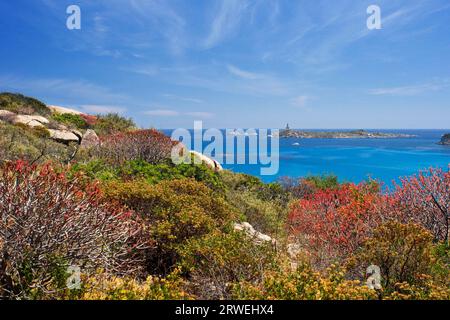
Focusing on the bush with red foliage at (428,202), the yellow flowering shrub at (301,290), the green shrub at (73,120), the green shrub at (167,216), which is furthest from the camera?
the green shrub at (73,120)

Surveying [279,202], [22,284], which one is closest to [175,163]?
[279,202]

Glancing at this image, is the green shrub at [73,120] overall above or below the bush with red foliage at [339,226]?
above

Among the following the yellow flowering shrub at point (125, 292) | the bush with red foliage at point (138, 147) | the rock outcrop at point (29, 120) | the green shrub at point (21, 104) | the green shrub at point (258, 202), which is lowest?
the green shrub at point (258, 202)

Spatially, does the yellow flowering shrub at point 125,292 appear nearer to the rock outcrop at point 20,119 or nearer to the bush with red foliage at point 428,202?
the bush with red foliage at point 428,202

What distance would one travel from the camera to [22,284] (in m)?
4.03

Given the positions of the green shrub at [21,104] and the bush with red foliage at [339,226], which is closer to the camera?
the bush with red foliage at [339,226]

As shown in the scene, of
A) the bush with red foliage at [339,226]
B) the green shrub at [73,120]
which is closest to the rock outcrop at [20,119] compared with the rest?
the green shrub at [73,120]

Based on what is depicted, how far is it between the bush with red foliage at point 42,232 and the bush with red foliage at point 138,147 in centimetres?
1016

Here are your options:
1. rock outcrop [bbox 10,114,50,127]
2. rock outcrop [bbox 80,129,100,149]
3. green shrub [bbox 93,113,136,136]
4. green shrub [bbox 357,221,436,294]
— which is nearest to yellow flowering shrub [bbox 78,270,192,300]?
green shrub [bbox 357,221,436,294]

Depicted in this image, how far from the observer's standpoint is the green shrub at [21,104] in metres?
21.7

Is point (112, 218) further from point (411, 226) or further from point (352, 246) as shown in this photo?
point (352, 246)

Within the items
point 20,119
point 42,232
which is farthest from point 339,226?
point 20,119

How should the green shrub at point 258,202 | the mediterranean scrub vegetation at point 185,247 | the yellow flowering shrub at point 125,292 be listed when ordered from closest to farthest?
the yellow flowering shrub at point 125,292, the mediterranean scrub vegetation at point 185,247, the green shrub at point 258,202

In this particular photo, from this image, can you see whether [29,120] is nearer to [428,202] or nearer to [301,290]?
[301,290]
